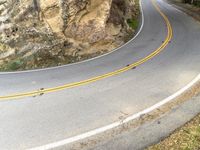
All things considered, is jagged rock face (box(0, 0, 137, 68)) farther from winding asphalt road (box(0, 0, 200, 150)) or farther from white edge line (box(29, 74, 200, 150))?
white edge line (box(29, 74, 200, 150))

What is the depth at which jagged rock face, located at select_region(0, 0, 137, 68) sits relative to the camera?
16609 millimetres

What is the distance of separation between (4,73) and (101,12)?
26.5 feet

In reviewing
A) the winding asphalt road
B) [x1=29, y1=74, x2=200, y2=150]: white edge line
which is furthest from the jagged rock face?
[x1=29, y1=74, x2=200, y2=150]: white edge line

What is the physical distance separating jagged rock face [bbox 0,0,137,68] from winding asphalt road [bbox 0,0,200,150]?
78.2 inches

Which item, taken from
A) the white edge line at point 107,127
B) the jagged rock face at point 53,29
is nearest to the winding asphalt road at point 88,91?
the white edge line at point 107,127

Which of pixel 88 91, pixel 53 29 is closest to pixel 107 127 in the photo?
pixel 88 91

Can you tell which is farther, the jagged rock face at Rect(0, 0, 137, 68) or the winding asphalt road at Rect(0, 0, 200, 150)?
the jagged rock face at Rect(0, 0, 137, 68)

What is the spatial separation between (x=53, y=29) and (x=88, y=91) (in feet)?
27.2

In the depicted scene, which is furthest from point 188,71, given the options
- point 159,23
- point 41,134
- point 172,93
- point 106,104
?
point 159,23

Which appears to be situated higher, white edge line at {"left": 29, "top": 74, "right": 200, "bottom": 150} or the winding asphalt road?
white edge line at {"left": 29, "top": 74, "right": 200, "bottom": 150}

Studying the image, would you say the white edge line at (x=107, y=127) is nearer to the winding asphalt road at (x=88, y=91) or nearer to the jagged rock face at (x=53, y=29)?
the winding asphalt road at (x=88, y=91)

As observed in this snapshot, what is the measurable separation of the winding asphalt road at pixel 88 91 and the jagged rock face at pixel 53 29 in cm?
199

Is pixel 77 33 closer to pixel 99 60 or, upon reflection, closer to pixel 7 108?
pixel 99 60

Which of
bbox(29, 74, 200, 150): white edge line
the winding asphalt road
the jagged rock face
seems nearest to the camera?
bbox(29, 74, 200, 150): white edge line
